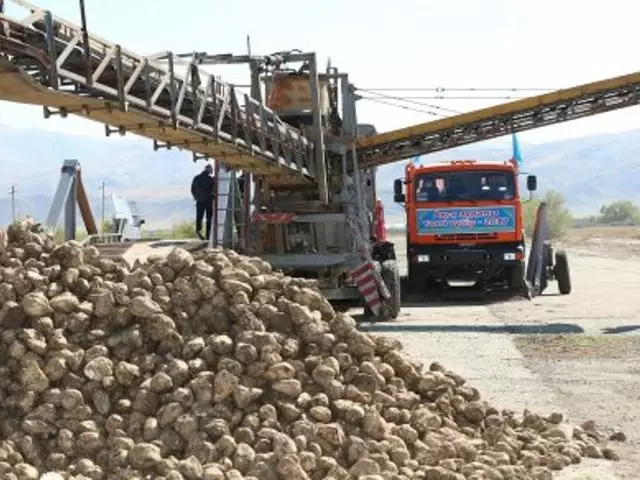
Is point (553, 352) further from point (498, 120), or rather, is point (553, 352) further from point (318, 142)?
point (498, 120)

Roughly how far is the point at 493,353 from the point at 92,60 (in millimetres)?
6139

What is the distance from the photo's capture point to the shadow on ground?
1589 centimetres

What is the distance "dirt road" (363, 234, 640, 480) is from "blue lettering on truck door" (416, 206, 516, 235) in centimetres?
139

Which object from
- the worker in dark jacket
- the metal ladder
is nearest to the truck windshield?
the worker in dark jacket

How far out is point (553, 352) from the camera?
13.9 meters

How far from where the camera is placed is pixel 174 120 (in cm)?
1256

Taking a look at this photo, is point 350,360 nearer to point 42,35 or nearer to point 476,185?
point 42,35

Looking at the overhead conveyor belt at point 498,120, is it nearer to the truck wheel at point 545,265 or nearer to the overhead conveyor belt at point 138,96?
the overhead conveyor belt at point 138,96

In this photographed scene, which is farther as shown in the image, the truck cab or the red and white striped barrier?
the truck cab

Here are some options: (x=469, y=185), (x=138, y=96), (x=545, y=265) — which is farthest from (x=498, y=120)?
(x=138, y=96)

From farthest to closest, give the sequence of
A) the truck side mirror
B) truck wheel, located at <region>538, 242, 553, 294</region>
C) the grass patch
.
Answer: truck wheel, located at <region>538, 242, 553, 294</region>, the truck side mirror, the grass patch

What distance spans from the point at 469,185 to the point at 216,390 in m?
13.4

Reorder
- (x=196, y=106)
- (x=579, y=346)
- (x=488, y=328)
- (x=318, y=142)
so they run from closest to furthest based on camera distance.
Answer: (x=196, y=106) → (x=579, y=346) → (x=488, y=328) → (x=318, y=142)

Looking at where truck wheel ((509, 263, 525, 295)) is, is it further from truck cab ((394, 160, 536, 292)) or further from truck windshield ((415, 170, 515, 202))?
truck windshield ((415, 170, 515, 202))
